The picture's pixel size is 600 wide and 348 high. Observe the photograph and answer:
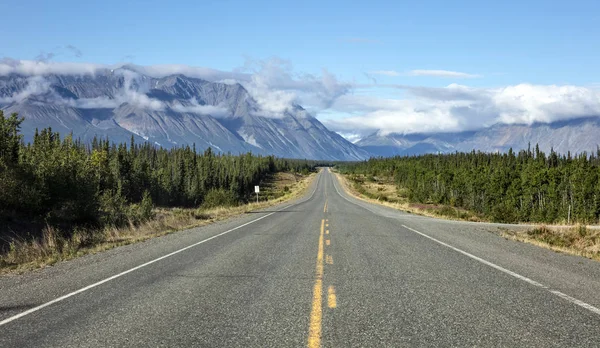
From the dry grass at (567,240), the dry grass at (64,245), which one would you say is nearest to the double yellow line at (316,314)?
the dry grass at (64,245)

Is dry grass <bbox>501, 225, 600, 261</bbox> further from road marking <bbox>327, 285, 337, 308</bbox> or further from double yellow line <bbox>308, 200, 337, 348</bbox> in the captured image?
road marking <bbox>327, 285, 337, 308</bbox>

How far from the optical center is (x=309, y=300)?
699cm

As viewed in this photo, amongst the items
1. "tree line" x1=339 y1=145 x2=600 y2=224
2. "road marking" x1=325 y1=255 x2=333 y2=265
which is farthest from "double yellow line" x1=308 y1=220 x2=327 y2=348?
"tree line" x1=339 y1=145 x2=600 y2=224

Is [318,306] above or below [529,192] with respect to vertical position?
above

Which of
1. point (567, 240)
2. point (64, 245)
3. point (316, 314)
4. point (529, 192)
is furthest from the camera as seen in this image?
point (529, 192)

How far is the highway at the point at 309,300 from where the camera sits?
17.5ft

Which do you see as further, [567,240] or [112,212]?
[112,212]

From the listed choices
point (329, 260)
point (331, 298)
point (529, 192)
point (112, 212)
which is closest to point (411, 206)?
point (112, 212)

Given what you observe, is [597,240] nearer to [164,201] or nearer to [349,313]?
[349,313]

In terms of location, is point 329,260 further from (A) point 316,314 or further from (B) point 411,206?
(B) point 411,206

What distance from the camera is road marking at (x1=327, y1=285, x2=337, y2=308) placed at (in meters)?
6.66

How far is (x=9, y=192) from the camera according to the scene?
19.0 meters

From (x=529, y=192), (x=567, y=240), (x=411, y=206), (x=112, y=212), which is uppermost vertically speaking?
(x=567, y=240)

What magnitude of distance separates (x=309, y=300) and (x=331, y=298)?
1.21 feet
